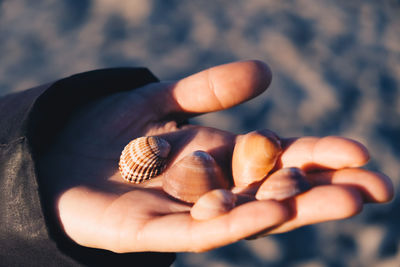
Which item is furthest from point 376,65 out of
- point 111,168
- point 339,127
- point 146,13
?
point 111,168

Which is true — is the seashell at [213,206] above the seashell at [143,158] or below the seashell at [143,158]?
above

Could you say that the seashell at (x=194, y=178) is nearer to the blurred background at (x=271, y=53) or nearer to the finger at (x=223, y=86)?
the finger at (x=223, y=86)

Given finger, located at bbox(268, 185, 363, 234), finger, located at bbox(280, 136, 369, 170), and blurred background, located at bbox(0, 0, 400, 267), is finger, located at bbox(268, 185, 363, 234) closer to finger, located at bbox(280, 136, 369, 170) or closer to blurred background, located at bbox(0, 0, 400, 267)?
finger, located at bbox(280, 136, 369, 170)

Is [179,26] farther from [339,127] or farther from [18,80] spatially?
[339,127]

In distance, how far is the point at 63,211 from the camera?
7.17ft

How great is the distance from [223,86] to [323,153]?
907 mm

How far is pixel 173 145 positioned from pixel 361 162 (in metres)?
1.35

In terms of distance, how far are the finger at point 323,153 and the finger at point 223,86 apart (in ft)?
1.70

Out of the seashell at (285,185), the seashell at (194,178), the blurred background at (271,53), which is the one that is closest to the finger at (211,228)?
the seashell at (285,185)

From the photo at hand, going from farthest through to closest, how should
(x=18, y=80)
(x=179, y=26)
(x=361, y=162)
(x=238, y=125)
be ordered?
(x=179, y=26) < (x=18, y=80) < (x=238, y=125) < (x=361, y=162)

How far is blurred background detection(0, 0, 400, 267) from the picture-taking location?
4.16 meters

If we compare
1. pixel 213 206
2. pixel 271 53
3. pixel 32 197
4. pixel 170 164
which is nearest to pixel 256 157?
pixel 213 206

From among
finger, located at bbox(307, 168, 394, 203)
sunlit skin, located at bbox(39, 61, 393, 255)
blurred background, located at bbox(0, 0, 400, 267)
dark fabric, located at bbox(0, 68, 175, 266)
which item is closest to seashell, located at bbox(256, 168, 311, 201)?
sunlit skin, located at bbox(39, 61, 393, 255)

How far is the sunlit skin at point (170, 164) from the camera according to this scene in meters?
1.80
